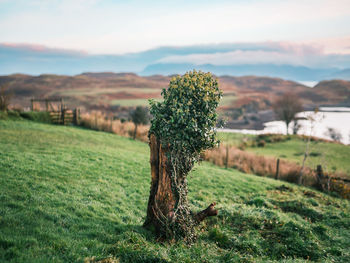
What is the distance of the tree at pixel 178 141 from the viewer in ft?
23.1

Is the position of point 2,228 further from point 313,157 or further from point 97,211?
point 313,157

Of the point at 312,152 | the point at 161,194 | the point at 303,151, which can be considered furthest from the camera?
the point at 303,151

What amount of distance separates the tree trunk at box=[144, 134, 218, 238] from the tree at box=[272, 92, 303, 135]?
63320 millimetres

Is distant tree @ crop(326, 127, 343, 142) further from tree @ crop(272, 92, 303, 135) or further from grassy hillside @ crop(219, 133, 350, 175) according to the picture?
grassy hillside @ crop(219, 133, 350, 175)

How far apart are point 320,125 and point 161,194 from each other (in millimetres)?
105819

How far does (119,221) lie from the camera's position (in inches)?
326

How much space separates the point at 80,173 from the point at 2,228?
651 cm

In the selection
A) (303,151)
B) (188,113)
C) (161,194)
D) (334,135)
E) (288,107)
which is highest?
(288,107)

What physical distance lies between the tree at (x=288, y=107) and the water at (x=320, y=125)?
2565 mm

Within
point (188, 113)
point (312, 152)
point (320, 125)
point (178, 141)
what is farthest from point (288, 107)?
point (178, 141)

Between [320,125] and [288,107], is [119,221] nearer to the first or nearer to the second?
[288,107]

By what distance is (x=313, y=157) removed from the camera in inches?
1441

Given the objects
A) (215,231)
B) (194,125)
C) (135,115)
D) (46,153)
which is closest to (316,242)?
(215,231)

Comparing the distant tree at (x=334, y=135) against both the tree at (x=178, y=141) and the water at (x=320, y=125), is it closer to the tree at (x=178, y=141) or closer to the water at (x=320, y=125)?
the water at (x=320, y=125)
